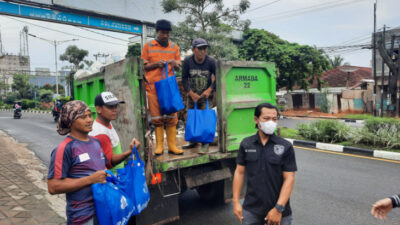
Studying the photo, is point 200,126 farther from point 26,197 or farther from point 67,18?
point 67,18

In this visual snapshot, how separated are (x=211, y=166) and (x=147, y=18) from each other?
64.9ft

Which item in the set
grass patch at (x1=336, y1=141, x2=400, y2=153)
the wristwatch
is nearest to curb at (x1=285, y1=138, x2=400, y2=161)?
grass patch at (x1=336, y1=141, x2=400, y2=153)

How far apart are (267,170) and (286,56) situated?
2023 cm

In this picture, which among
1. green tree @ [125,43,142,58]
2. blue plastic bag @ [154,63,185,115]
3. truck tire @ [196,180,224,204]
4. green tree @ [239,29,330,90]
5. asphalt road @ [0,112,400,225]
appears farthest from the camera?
green tree @ [125,43,142,58]

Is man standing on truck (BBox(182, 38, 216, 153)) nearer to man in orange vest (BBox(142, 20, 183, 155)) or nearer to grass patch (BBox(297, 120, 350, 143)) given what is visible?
→ man in orange vest (BBox(142, 20, 183, 155))

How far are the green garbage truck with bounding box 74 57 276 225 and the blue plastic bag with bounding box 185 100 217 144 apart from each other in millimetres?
155

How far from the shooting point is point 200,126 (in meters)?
3.29

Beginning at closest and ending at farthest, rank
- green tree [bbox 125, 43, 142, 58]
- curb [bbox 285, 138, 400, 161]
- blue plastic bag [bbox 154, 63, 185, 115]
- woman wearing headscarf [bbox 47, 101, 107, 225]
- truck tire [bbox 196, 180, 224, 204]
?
woman wearing headscarf [bbox 47, 101, 107, 225]
blue plastic bag [bbox 154, 63, 185, 115]
truck tire [bbox 196, 180, 224, 204]
curb [bbox 285, 138, 400, 161]
green tree [bbox 125, 43, 142, 58]

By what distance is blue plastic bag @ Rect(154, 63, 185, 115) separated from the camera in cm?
317

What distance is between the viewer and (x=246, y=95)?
367 centimetres

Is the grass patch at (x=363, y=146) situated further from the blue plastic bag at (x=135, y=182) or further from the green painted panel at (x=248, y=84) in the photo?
the blue plastic bag at (x=135, y=182)

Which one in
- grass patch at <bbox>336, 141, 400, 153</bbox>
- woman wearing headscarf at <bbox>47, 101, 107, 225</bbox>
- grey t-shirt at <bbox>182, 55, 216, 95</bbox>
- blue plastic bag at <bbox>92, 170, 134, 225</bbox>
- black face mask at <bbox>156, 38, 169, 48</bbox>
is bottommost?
grass patch at <bbox>336, 141, 400, 153</bbox>

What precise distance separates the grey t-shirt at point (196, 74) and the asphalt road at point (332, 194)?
1.62 m

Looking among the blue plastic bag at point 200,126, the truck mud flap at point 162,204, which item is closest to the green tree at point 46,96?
the blue plastic bag at point 200,126
